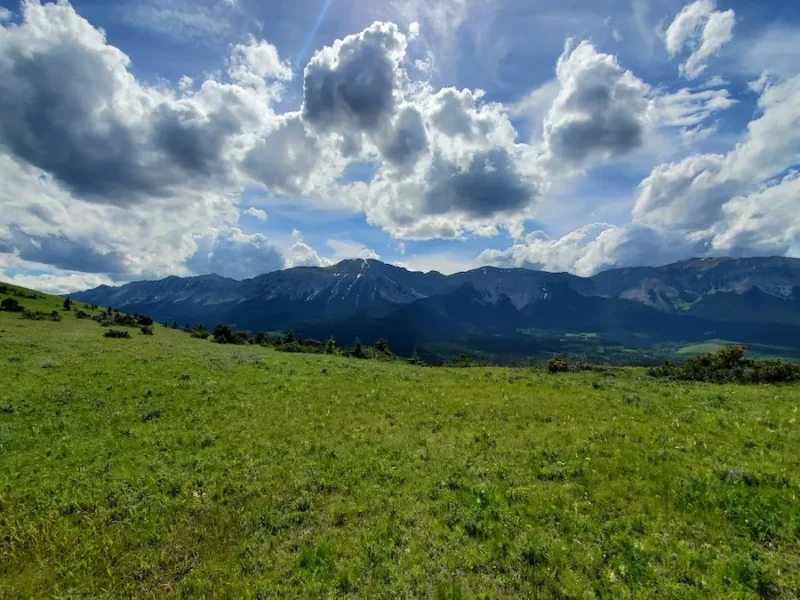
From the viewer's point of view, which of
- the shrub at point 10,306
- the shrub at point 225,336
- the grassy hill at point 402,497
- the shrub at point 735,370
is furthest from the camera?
the shrub at point 10,306

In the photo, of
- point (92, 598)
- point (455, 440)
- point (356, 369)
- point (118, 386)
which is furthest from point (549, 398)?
point (118, 386)

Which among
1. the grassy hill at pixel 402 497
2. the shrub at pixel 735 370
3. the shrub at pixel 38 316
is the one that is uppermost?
the shrub at pixel 735 370

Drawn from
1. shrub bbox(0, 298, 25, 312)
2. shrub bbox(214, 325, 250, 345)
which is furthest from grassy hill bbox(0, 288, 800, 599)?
shrub bbox(0, 298, 25, 312)

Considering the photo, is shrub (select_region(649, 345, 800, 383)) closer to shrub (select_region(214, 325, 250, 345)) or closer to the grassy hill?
the grassy hill

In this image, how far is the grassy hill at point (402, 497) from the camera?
1024 cm

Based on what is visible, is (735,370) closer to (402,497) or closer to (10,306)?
(402,497)

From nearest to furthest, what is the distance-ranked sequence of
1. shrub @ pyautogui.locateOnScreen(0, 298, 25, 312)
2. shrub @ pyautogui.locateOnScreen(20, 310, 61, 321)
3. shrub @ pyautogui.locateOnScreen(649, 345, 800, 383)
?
shrub @ pyautogui.locateOnScreen(649, 345, 800, 383) → shrub @ pyautogui.locateOnScreen(20, 310, 61, 321) → shrub @ pyautogui.locateOnScreen(0, 298, 25, 312)

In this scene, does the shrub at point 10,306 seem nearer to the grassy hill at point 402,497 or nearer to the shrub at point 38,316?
the shrub at point 38,316

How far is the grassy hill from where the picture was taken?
10242mm

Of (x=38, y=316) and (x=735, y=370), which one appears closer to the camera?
(x=735, y=370)

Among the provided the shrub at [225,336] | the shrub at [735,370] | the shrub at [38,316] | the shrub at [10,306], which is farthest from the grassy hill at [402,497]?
the shrub at [10,306]

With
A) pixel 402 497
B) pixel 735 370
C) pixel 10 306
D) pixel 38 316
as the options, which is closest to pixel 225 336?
pixel 38 316

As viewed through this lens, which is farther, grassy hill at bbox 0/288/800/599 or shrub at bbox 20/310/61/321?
shrub at bbox 20/310/61/321

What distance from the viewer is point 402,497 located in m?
14.2
